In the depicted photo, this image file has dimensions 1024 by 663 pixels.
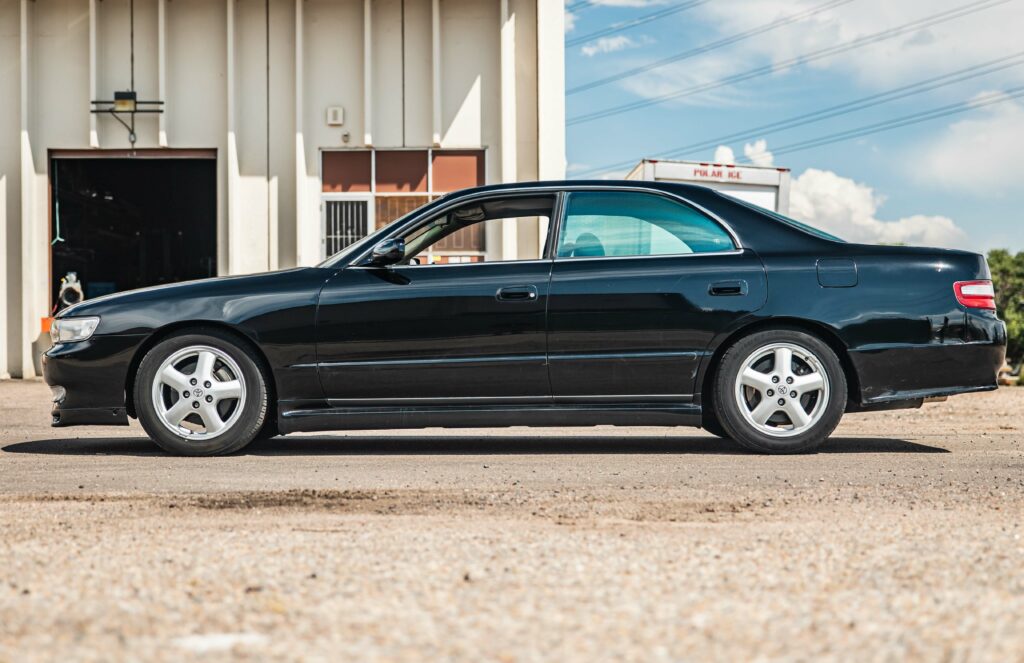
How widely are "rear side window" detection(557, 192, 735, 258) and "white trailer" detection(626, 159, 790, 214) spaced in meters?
10.2

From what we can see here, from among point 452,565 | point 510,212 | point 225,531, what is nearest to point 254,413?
point 510,212

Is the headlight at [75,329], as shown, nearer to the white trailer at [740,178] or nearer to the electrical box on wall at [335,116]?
the electrical box on wall at [335,116]

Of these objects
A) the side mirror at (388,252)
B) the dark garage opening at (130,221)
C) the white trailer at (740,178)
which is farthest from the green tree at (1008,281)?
the side mirror at (388,252)

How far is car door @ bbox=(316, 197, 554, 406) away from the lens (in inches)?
258

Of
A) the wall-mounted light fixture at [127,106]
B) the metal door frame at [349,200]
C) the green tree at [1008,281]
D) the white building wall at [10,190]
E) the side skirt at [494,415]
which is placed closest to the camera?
the side skirt at [494,415]

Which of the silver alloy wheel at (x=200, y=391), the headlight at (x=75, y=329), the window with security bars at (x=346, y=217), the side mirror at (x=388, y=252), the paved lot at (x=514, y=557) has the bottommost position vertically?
the paved lot at (x=514, y=557)

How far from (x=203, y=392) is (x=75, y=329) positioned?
2.74 feet

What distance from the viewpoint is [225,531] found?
13.8 feet

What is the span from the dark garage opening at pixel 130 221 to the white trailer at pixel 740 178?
6678mm

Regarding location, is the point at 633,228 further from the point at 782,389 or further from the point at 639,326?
the point at 782,389

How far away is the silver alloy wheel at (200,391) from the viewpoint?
6.62 metres

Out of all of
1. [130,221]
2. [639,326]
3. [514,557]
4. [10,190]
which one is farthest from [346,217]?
[514,557]

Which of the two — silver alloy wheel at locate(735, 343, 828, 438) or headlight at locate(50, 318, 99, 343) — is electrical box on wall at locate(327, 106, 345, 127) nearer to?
headlight at locate(50, 318, 99, 343)

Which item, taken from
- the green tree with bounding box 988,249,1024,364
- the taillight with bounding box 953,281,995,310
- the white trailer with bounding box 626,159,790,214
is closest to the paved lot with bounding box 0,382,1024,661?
the taillight with bounding box 953,281,995,310
